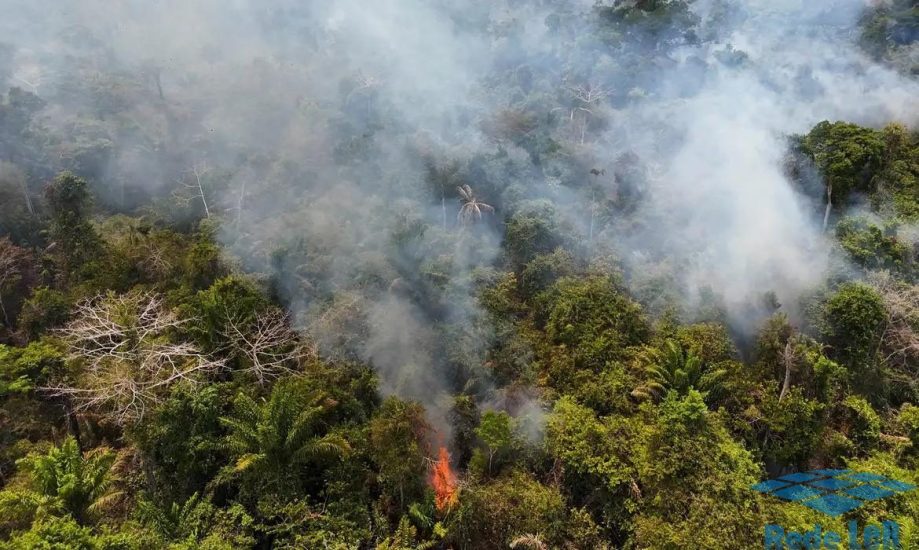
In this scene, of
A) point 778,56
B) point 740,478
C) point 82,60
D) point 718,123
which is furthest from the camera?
point 82,60

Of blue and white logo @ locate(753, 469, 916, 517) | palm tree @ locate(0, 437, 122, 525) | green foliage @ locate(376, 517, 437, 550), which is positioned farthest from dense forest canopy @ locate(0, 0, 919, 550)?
green foliage @ locate(376, 517, 437, 550)

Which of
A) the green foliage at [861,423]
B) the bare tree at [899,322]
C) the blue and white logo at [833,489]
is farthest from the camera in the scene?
the bare tree at [899,322]

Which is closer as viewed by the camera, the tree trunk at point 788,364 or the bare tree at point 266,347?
the tree trunk at point 788,364

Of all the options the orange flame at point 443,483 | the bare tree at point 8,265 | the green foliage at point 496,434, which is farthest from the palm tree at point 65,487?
the bare tree at point 8,265

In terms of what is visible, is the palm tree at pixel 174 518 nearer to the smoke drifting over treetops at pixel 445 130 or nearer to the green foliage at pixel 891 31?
the smoke drifting over treetops at pixel 445 130

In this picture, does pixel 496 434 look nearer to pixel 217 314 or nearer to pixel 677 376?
pixel 677 376

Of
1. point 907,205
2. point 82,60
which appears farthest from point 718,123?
point 82,60

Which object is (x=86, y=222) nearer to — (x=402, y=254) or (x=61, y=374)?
(x=61, y=374)
